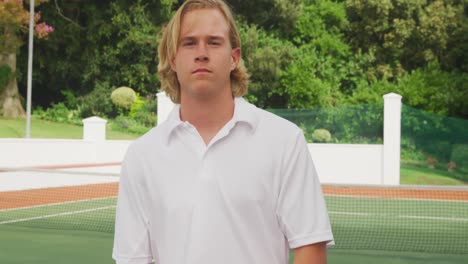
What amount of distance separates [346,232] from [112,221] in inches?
146

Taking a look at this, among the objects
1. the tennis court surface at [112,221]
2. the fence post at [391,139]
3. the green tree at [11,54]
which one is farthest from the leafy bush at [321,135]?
the green tree at [11,54]

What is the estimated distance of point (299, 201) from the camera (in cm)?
206

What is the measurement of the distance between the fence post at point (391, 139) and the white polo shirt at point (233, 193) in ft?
56.8

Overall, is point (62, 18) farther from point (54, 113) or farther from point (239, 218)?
point (239, 218)

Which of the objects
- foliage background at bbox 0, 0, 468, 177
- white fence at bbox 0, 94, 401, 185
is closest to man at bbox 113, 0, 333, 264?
white fence at bbox 0, 94, 401, 185

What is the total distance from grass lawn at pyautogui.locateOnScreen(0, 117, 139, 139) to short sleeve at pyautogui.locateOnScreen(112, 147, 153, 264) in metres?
23.9

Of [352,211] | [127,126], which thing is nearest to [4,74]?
[127,126]

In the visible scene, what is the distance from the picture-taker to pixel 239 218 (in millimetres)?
2045

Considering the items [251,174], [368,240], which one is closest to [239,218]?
[251,174]

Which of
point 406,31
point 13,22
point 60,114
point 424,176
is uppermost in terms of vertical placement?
point 406,31

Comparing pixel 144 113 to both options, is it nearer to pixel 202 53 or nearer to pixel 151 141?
pixel 151 141

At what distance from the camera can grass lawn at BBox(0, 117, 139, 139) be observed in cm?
2585

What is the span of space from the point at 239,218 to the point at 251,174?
114 mm

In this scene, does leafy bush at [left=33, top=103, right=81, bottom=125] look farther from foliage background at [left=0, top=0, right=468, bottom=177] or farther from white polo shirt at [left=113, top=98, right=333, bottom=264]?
white polo shirt at [left=113, top=98, right=333, bottom=264]
